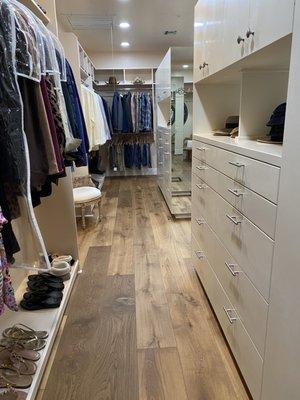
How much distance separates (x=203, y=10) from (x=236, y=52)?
69cm

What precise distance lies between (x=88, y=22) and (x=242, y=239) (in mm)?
3829

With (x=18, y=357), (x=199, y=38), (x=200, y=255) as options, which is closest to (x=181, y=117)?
(x=199, y=38)

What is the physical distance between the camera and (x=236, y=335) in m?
1.34

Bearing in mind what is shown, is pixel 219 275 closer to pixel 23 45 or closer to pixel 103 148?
pixel 23 45

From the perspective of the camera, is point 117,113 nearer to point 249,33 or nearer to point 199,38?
point 199,38

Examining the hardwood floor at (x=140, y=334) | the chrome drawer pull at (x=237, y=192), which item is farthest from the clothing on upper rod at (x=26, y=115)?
the chrome drawer pull at (x=237, y=192)

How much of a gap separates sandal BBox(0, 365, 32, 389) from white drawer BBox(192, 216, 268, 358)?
96 centimetres

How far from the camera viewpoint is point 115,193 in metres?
4.72

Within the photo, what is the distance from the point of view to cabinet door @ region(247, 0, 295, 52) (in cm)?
86

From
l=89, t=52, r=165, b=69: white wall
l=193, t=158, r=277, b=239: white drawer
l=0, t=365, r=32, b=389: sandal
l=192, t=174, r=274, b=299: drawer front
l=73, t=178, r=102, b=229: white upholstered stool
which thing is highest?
l=89, t=52, r=165, b=69: white wall

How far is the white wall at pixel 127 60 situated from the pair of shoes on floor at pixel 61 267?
450 cm

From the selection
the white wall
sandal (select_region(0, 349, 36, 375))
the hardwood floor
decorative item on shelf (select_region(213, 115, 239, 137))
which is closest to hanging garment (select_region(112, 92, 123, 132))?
the white wall

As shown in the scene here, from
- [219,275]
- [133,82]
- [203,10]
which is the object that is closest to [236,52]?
[203,10]

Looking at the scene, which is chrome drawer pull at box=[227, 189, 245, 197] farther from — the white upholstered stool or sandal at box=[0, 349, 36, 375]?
the white upholstered stool
